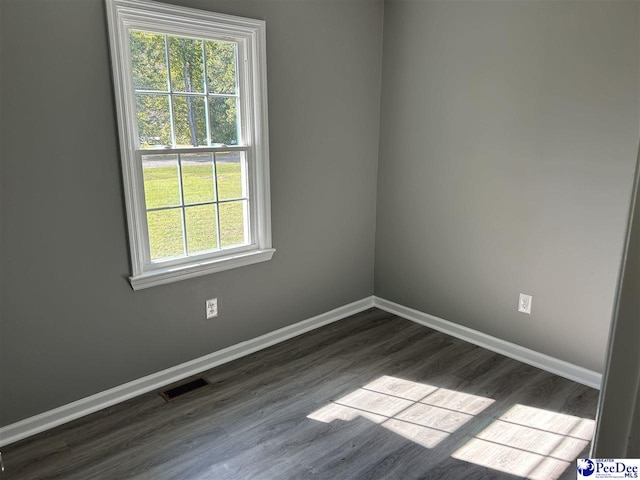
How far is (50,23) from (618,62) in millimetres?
2705

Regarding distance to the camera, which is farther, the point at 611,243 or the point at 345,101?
the point at 345,101

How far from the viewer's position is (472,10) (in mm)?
2936

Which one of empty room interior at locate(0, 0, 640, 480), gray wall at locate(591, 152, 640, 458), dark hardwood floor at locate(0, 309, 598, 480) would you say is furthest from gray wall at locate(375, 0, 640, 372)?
gray wall at locate(591, 152, 640, 458)

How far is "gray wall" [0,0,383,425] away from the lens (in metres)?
2.11

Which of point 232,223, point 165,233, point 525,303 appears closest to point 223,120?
point 232,223

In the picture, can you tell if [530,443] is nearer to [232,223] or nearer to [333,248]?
[333,248]

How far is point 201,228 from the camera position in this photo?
2.80 m

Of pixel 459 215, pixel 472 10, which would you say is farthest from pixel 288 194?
pixel 472 10

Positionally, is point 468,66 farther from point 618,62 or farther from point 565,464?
point 565,464

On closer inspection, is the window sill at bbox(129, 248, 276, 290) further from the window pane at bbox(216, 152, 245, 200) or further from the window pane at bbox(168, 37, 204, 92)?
the window pane at bbox(168, 37, 204, 92)

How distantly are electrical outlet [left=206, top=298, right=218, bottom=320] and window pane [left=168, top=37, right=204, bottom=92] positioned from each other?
4.00 feet

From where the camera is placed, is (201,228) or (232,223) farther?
(232,223)

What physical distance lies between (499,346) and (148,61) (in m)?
2.70

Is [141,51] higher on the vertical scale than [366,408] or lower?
higher
